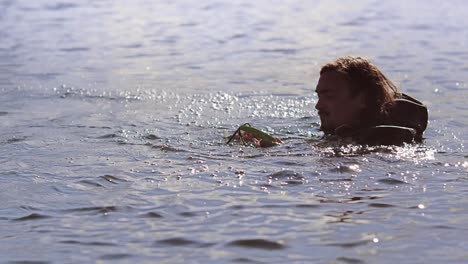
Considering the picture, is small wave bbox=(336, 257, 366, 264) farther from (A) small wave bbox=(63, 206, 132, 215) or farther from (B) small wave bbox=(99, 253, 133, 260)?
(A) small wave bbox=(63, 206, 132, 215)

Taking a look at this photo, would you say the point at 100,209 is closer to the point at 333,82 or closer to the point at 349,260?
the point at 349,260

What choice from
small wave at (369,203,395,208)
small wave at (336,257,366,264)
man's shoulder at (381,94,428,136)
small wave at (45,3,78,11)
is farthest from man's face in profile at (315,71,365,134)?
small wave at (45,3,78,11)

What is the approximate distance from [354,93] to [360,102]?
88 mm

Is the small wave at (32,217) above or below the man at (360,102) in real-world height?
below

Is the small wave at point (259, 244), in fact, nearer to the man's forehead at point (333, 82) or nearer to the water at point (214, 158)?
the water at point (214, 158)

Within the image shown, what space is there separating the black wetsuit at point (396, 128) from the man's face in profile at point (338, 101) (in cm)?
9

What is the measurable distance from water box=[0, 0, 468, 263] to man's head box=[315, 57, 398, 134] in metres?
0.34

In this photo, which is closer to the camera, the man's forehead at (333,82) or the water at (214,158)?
the water at (214,158)

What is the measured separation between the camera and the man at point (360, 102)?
7305 mm

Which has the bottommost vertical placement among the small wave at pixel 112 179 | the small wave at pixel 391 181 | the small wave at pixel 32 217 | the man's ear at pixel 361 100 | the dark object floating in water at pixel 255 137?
the small wave at pixel 391 181

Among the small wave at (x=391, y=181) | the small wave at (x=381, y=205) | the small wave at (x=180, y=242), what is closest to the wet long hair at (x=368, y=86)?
the small wave at (x=391, y=181)

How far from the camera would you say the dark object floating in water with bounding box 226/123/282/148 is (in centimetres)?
729

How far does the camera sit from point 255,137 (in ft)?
24.2

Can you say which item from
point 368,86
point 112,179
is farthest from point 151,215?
point 368,86
